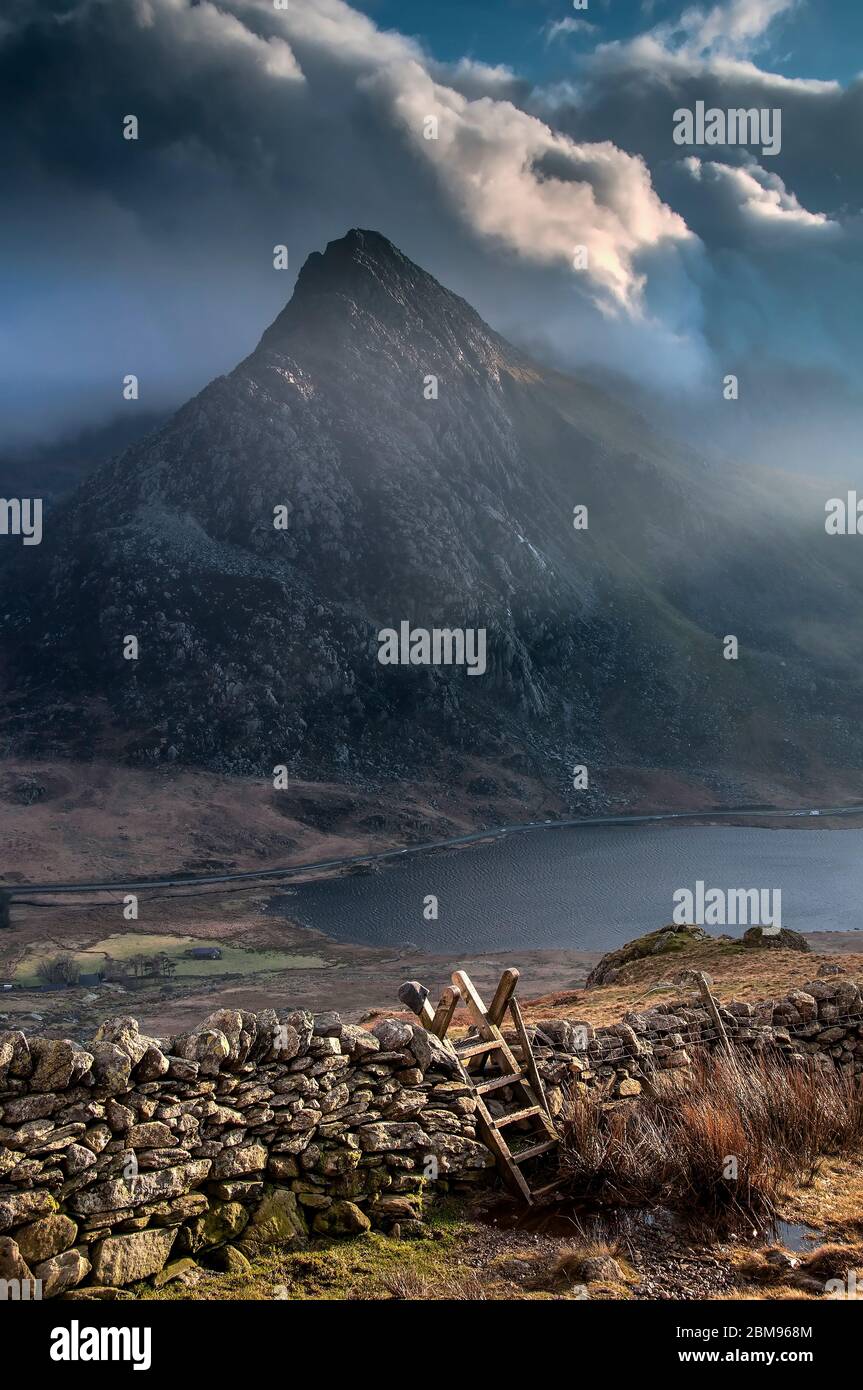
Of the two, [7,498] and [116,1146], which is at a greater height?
[7,498]

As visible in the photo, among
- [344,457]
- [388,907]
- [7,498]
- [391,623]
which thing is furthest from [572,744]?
[7,498]

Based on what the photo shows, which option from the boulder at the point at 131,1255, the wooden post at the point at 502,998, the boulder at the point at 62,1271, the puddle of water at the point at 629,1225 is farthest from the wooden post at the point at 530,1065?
the boulder at the point at 62,1271

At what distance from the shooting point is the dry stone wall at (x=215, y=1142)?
316 inches

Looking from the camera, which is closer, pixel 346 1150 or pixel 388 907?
pixel 346 1150

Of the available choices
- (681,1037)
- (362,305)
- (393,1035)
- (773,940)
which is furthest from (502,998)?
(362,305)

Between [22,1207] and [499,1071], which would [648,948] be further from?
[22,1207]

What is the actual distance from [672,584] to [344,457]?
75.1 meters

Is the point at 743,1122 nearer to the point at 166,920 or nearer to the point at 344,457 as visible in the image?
the point at 166,920

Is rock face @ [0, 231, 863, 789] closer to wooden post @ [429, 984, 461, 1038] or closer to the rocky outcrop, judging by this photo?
the rocky outcrop

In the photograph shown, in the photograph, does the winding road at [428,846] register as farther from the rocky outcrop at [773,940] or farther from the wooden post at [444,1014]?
the wooden post at [444,1014]

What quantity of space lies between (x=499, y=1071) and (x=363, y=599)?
465 ft

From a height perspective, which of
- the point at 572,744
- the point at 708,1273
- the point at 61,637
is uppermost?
the point at 61,637

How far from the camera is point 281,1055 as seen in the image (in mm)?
9344

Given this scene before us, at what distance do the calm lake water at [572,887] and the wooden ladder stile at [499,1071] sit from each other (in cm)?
5352
